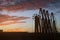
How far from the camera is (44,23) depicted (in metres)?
3.79

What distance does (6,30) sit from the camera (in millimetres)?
3662

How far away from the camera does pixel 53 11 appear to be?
3668mm

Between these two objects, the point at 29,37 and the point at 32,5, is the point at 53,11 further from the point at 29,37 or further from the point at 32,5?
the point at 29,37

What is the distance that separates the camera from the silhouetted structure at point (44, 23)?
12.0ft

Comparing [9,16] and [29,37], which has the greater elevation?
[9,16]

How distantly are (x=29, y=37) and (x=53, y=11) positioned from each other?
2.99 feet

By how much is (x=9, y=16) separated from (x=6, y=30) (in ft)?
1.18

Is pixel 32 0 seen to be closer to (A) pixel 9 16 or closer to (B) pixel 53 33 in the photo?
(A) pixel 9 16

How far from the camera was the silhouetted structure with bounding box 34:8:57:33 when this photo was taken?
12.0 feet

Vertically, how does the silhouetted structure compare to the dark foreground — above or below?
above

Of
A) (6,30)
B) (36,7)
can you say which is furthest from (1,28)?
(36,7)

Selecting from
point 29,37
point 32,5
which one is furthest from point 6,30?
point 32,5

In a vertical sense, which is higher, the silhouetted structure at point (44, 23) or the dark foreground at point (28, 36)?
the silhouetted structure at point (44, 23)

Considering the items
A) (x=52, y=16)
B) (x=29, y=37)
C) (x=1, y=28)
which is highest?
(x=52, y=16)
